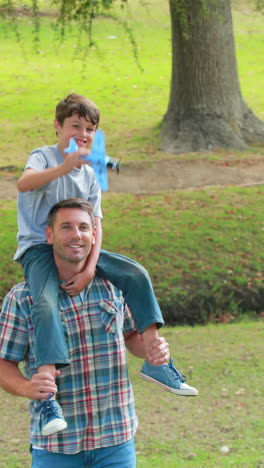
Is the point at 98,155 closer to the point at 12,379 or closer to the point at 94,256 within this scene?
the point at 94,256

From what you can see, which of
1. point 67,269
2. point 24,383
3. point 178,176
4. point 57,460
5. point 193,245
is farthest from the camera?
point 178,176

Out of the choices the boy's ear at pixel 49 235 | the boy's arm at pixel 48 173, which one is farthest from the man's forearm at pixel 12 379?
the boy's arm at pixel 48 173

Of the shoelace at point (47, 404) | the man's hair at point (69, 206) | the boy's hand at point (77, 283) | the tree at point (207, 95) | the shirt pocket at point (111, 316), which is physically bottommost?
the shoelace at point (47, 404)

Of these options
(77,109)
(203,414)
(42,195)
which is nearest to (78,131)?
(77,109)

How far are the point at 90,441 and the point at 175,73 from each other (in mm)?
A: 11454

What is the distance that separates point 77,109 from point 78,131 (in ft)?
0.33

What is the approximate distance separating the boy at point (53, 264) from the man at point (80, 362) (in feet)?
0.16

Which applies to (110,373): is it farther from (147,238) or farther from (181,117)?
(181,117)

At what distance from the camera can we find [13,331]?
10.1 ft

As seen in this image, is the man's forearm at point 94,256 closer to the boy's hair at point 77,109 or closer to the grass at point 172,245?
the boy's hair at point 77,109

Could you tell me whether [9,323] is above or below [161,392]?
above

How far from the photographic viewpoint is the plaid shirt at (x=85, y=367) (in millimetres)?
3064

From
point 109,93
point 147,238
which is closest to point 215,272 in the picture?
point 147,238

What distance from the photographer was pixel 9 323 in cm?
308
